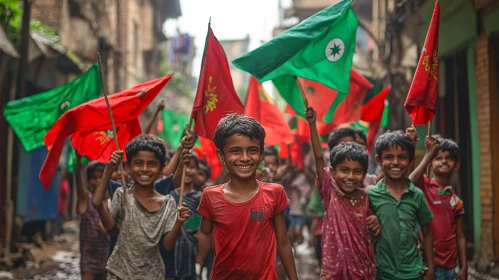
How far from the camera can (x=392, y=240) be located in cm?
462

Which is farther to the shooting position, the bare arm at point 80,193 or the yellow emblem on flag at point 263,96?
the yellow emblem on flag at point 263,96

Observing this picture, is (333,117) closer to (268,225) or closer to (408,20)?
(268,225)

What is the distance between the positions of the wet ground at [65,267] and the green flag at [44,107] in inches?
106

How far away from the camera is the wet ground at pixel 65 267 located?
8938mm

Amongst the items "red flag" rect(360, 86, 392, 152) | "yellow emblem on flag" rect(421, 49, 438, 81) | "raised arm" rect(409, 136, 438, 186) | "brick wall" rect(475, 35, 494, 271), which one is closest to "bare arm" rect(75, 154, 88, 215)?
"raised arm" rect(409, 136, 438, 186)

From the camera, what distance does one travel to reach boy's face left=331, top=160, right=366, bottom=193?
4699 mm

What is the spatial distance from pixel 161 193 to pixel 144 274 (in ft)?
2.59

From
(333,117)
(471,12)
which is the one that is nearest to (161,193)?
(333,117)

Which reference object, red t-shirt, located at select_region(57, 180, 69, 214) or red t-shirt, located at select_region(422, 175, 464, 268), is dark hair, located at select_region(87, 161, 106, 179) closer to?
red t-shirt, located at select_region(422, 175, 464, 268)

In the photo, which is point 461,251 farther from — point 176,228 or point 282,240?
point 176,228

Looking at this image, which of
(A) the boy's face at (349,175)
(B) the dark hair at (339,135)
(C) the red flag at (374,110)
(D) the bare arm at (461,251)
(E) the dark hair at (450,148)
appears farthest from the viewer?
(C) the red flag at (374,110)

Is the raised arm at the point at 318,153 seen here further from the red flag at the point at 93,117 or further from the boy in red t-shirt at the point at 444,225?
the red flag at the point at 93,117

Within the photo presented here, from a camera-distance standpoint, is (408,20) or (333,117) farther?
(408,20)

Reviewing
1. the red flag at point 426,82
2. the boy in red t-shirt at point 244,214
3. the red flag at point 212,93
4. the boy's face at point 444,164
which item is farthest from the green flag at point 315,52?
the boy in red t-shirt at point 244,214
